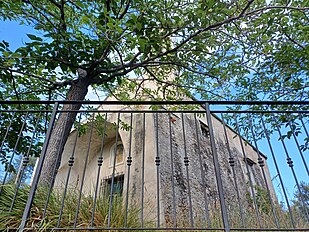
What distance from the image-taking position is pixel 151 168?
6074 mm

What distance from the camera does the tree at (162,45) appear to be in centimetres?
319

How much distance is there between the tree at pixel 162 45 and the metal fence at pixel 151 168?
0.42m

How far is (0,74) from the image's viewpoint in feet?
11.4

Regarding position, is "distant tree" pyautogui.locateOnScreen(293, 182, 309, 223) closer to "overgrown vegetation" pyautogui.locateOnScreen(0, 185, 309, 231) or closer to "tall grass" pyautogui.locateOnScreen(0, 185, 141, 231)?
"overgrown vegetation" pyautogui.locateOnScreen(0, 185, 309, 231)

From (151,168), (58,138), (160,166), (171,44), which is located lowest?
(58,138)

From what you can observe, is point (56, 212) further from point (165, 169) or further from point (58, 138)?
point (165, 169)

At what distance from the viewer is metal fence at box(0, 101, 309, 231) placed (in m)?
2.23

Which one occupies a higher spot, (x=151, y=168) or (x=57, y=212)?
(x=151, y=168)

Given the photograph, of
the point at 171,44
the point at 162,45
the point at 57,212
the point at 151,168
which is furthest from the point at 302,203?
the point at 151,168

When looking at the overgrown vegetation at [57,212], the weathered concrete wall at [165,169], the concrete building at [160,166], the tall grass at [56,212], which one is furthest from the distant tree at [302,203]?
the tall grass at [56,212]

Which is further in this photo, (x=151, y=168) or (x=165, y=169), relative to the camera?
(x=165, y=169)

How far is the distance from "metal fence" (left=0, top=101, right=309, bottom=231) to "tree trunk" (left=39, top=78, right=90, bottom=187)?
0.01m

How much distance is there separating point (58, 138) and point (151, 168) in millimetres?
3179

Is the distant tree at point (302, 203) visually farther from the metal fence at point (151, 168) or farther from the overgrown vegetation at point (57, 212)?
the overgrown vegetation at point (57, 212)
